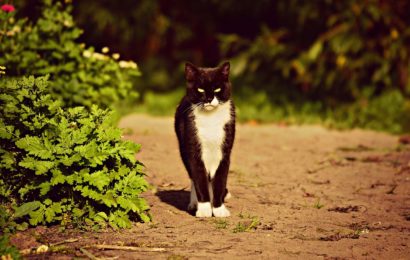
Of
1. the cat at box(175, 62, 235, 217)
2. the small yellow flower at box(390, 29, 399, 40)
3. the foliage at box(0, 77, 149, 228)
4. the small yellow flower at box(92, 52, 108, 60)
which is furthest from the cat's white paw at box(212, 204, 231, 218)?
the small yellow flower at box(390, 29, 399, 40)

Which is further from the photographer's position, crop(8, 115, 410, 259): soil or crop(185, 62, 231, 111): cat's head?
crop(185, 62, 231, 111): cat's head

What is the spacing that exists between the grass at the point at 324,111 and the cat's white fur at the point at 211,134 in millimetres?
5246

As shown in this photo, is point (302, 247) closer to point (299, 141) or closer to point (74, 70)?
point (74, 70)

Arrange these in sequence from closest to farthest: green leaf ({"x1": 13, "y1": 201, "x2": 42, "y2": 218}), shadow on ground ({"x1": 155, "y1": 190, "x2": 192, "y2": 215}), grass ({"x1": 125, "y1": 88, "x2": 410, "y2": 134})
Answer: green leaf ({"x1": 13, "y1": 201, "x2": 42, "y2": 218}) < shadow on ground ({"x1": 155, "y1": 190, "x2": 192, "y2": 215}) < grass ({"x1": 125, "y1": 88, "x2": 410, "y2": 134})

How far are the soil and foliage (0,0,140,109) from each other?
93cm

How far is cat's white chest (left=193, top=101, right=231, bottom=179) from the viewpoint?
16.9 feet

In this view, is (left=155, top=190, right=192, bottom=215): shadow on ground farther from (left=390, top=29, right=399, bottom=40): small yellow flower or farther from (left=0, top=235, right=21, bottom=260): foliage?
(left=390, top=29, right=399, bottom=40): small yellow flower

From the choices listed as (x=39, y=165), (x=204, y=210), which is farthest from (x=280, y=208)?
(x=39, y=165)

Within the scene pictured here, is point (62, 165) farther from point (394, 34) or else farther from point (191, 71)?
point (394, 34)

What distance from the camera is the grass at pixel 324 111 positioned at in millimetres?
10305

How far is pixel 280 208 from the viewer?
554 centimetres

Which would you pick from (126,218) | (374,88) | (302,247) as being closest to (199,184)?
(126,218)

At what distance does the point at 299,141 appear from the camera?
9086mm

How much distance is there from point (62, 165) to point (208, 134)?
1177mm
